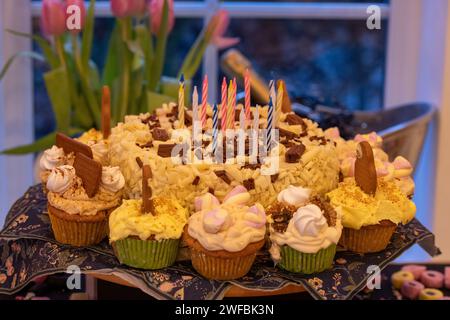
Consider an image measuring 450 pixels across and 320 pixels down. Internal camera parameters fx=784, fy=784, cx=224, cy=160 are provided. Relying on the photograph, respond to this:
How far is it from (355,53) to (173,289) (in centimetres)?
204

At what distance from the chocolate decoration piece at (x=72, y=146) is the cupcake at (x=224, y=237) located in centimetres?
34

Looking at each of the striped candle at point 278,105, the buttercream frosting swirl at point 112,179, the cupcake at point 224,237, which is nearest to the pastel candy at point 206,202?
the cupcake at point 224,237

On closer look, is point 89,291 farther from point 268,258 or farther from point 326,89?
point 326,89

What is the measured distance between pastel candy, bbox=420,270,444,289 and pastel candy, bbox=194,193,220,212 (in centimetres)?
89

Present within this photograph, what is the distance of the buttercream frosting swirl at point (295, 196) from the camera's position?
5.77ft

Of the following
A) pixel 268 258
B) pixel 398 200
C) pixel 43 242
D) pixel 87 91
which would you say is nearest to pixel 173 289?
pixel 268 258

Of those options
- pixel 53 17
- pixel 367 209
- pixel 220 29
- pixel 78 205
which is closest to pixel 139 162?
pixel 78 205

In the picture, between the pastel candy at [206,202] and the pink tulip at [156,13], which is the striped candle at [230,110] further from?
the pink tulip at [156,13]

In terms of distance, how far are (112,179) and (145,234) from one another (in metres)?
0.21

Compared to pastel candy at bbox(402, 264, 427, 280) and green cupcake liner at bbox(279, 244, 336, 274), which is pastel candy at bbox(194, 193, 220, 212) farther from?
pastel candy at bbox(402, 264, 427, 280)

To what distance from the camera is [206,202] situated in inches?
67.9

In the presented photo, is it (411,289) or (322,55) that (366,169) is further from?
(322,55)

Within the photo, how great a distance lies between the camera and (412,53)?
10.8ft

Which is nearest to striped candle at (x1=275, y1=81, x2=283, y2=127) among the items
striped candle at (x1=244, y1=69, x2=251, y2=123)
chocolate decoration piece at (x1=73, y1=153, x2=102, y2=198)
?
striped candle at (x1=244, y1=69, x2=251, y2=123)
